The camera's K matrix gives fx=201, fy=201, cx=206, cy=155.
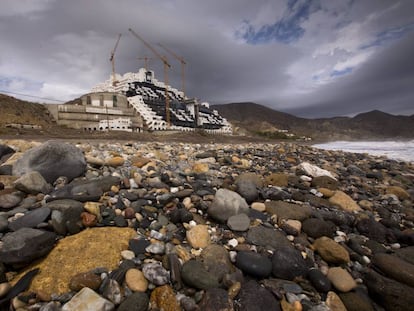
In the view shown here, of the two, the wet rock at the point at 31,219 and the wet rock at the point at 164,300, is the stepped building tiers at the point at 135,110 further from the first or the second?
the wet rock at the point at 164,300

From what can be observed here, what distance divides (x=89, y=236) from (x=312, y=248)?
2.90m

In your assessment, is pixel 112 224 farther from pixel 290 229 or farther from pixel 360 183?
pixel 360 183

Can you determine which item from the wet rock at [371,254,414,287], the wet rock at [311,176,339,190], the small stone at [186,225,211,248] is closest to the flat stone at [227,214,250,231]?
the small stone at [186,225,211,248]

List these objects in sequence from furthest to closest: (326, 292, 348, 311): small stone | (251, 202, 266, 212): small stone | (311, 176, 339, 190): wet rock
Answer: (311, 176, 339, 190): wet rock
(251, 202, 266, 212): small stone
(326, 292, 348, 311): small stone

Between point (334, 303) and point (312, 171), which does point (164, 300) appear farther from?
point (312, 171)

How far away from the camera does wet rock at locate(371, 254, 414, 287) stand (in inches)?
90.7

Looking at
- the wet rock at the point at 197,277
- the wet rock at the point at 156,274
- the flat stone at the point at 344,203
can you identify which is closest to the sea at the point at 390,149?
the flat stone at the point at 344,203

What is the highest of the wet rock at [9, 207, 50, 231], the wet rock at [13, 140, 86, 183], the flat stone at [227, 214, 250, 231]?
the wet rock at [13, 140, 86, 183]

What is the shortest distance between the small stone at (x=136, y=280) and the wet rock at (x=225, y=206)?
141cm

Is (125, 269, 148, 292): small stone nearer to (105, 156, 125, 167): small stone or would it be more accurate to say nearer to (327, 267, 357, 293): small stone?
(327, 267, 357, 293): small stone

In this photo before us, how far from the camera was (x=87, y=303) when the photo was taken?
166 cm

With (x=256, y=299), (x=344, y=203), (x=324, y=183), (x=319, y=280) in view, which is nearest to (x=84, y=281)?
(x=256, y=299)

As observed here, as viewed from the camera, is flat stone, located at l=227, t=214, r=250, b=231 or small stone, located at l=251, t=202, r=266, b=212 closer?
flat stone, located at l=227, t=214, r=250, b=231

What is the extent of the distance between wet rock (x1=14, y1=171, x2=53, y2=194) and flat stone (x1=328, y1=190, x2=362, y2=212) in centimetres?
537
